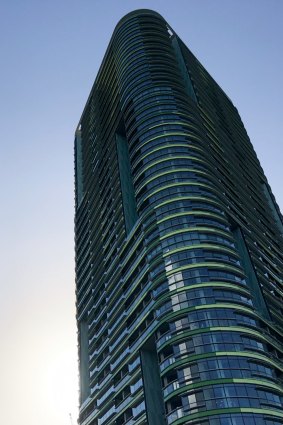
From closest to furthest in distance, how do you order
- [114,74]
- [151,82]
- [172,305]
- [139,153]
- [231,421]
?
1. [231,421]
2. [172,305]
3. [139,153]
4. [151,82]
5. [114,74]

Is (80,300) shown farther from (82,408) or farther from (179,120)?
(179,120)

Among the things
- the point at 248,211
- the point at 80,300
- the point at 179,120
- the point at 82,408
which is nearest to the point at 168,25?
the point at 179,120

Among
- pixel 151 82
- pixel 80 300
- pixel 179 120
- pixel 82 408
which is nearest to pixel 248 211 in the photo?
pixel 179 120

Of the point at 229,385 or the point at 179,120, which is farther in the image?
the point at 179,120

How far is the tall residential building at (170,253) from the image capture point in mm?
86125

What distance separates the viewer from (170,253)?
101375 millimetres

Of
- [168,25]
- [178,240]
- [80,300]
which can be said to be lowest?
[178,240]

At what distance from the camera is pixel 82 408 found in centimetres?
13050

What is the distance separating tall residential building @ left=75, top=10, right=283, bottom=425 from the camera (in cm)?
8612

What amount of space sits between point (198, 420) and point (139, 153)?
226 feet

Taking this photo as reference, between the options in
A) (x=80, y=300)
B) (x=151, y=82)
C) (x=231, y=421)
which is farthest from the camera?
(x=80, y=300)

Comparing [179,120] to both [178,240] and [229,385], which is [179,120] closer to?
[178,240]

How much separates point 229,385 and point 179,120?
70787 millimetres

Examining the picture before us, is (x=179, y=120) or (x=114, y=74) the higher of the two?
(x=114, y=74)
